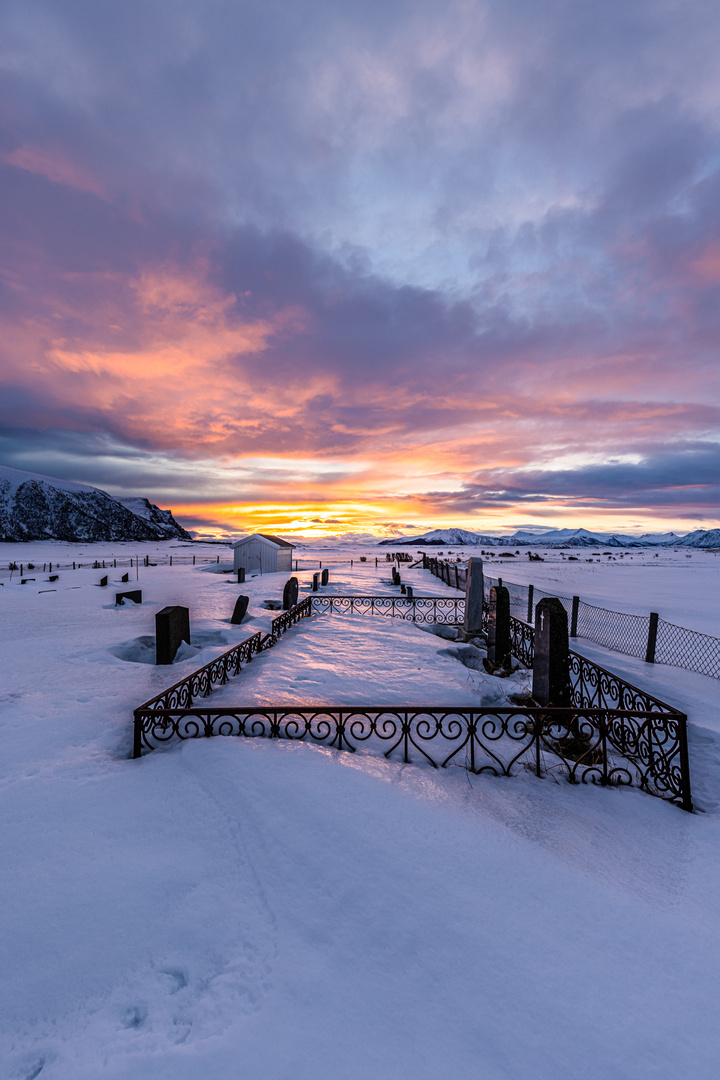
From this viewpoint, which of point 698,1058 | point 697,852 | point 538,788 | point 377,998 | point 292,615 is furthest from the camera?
point 292,615

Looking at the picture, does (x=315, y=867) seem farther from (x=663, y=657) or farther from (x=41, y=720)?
(x=663, y=657)

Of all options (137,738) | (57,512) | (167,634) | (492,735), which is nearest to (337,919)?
(137,738)

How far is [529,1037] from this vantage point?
8.02 feet

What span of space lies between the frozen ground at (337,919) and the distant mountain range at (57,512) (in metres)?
149

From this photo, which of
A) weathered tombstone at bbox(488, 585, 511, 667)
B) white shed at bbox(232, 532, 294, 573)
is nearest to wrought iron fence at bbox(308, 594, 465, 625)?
weathered tombstone at bbox(488, 585, 511, 667)

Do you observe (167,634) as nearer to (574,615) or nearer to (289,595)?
(289,595)

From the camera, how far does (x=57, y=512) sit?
140 meters

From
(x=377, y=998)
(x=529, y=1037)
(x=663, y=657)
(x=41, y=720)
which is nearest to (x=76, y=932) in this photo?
(x=377, y=998)

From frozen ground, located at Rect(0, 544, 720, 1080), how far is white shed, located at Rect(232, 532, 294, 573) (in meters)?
29.2

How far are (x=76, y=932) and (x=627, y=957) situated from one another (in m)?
3.78

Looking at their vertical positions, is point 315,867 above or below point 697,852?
above

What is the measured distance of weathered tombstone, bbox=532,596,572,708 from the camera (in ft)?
24.8

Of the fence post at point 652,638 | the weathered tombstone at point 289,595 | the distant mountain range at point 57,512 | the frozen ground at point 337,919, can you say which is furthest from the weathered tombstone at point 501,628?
the distant mountain range at point 57,512

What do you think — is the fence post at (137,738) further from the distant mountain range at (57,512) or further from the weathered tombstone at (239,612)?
the distant mountain range at (57,512)
